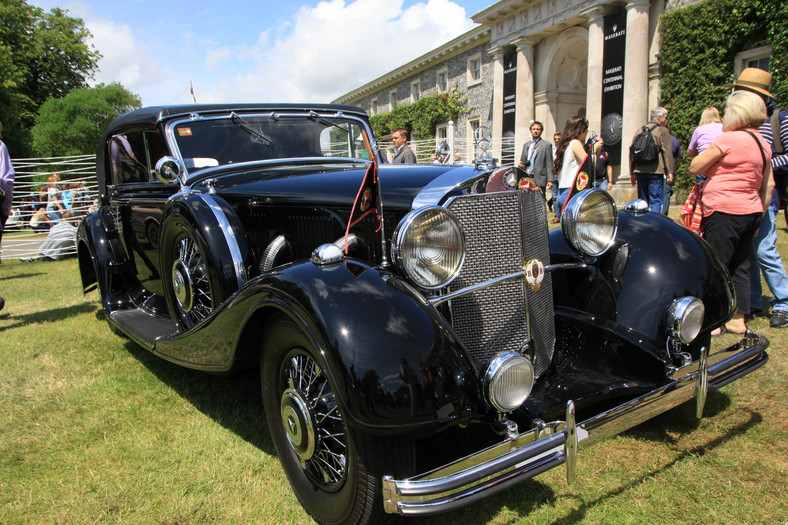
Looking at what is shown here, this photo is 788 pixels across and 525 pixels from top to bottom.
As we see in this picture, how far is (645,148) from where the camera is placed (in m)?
5.96

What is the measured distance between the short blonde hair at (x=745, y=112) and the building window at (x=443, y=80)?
20573mm

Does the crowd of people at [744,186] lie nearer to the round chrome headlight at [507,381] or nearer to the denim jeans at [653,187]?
the round chrome headlight at [507,381]

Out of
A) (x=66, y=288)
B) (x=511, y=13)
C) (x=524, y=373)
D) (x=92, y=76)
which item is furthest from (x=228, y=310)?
(x=92, y=76)

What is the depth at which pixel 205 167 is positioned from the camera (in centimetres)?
305

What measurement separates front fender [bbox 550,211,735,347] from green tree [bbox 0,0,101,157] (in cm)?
3012

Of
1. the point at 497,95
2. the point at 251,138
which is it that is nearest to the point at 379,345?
the point at 251,138

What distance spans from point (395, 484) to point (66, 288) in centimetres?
662

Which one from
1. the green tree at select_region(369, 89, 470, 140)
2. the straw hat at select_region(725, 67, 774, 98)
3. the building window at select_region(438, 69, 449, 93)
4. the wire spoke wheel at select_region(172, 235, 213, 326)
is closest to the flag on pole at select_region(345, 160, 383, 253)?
the wire spoke wheel at select_region(172, 235, 213, 326)

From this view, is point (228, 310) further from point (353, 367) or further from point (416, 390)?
point (416, 390)

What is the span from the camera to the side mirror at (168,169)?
9.14 feet

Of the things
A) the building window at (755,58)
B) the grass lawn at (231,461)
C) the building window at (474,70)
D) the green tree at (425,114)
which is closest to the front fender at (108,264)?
the grass lawn at (231,461)

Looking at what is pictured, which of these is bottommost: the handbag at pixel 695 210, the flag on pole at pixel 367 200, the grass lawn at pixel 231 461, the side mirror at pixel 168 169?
the grass lawn at pixel 231 461

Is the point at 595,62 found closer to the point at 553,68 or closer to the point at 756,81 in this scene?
the point at 553,68

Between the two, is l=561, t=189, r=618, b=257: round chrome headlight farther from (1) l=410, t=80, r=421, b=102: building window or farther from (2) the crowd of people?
(1) l=410, t=80, r=421, b=102: building window
